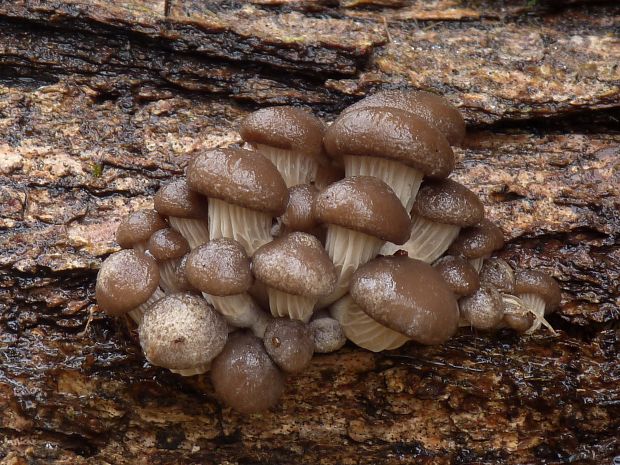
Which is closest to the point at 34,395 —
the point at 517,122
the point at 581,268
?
the point at 581,268

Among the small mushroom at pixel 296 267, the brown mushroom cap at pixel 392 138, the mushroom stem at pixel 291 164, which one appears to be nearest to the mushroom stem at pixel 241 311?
the small mushroom at pixel 296 267

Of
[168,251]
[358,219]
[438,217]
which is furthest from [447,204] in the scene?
[168,251]

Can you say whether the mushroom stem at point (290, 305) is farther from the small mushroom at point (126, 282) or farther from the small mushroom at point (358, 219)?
the small mushroom at point (126, 282)

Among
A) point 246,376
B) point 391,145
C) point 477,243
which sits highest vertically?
point 391,145

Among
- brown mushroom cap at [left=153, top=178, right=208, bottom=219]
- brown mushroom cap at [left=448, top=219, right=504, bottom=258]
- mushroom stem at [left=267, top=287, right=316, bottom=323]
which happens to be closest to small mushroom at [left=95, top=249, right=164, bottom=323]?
brown mushroom cap at [left=153, top=178, right=208, bottom=219]

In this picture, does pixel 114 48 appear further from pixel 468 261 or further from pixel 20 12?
pixel 468 261

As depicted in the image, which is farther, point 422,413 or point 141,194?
point 141,194

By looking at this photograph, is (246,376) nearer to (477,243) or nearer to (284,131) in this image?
(284,131)
